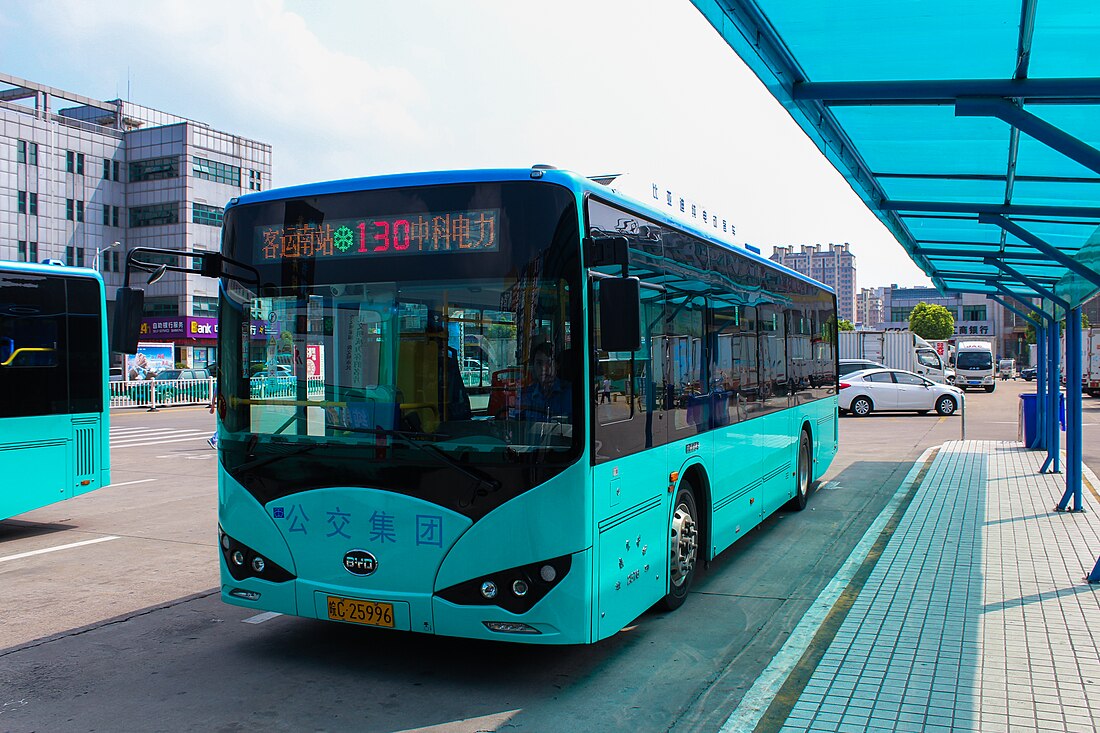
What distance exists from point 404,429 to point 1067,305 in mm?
11041

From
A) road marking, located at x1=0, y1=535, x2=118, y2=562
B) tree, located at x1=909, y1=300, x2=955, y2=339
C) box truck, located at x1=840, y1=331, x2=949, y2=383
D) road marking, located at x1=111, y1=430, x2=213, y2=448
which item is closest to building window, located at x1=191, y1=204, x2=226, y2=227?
box truck, located at x1=840, y1=331, x2=949, y2=383

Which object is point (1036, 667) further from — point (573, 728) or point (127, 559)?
point (127, 559)

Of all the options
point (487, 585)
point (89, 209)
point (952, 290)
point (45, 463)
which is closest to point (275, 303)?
point (487, 585)

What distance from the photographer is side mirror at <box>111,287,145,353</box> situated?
5.62 m

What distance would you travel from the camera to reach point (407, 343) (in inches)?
206

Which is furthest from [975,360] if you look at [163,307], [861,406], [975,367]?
[163,307]

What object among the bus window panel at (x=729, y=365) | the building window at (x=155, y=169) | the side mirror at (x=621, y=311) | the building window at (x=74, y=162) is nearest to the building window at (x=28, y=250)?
the building window at (x=74, y=162)

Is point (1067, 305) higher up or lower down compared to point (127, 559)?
higher up

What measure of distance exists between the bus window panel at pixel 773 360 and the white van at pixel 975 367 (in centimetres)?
4500

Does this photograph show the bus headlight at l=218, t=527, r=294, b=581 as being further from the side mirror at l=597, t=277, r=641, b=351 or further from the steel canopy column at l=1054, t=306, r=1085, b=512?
the steel canopy column at l=1054, t=306, r=1085, b=512

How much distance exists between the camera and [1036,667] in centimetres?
543

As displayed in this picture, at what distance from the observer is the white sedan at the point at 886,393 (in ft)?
94.6

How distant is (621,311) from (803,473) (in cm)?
735

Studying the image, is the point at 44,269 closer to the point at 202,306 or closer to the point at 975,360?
the point at 975,360
